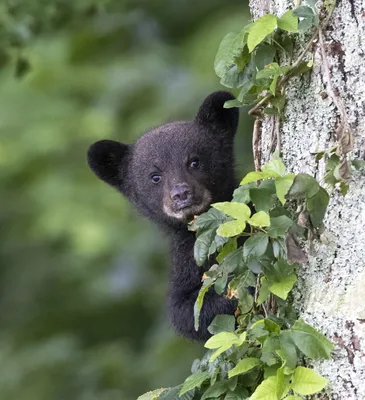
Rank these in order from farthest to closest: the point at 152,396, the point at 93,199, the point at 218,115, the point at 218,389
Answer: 1. the point at 93,199
2. the point at 218,115
3. the point at 152,396
4. the point at 218,389

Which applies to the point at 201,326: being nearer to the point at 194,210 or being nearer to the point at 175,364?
the point at 194,210

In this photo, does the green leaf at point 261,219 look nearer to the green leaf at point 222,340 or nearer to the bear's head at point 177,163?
the green leaf at point 222,340

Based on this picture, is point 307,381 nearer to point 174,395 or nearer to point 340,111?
point 174,395

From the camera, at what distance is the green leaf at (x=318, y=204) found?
3.05 m

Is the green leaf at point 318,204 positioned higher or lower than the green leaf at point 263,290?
higher

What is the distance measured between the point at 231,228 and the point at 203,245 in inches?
6.0

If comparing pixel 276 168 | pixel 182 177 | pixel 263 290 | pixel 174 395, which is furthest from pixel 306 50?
pixel 182 177

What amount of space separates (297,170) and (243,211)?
34cm

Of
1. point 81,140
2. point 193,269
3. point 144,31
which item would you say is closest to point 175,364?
point 81,140

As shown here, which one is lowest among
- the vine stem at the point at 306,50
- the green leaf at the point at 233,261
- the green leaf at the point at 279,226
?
the green leaf at the point at 233,261

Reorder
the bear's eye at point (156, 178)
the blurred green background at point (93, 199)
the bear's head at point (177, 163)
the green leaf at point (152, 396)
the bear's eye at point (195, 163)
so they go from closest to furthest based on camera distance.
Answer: the green leaf at point (152, 396) < the bear's head at point (177, 163) < the bear's eye at point (195, 163) < the bear's eye at point (156, 178) < the blurred green background at point (93, 199)

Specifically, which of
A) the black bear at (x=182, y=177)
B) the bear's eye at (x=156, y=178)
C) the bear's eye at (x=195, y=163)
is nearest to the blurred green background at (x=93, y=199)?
the black bear at (x=182, y=177)

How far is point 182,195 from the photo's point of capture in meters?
4.86

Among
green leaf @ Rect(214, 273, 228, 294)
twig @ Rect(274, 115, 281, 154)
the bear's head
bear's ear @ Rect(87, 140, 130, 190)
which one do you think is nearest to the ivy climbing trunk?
twig @ Rect(274, 115, 281, 154)
